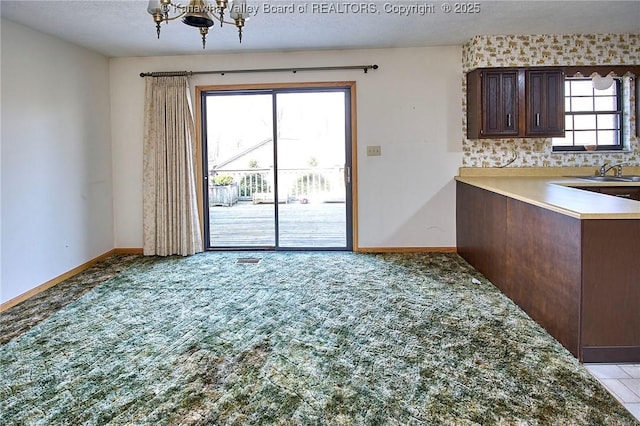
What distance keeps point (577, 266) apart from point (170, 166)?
450 cm

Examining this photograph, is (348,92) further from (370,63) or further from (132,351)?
(132,351)

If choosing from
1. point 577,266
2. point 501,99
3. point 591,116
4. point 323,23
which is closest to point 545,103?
point 501,99

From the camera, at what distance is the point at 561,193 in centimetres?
356

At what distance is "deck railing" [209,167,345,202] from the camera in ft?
23.2

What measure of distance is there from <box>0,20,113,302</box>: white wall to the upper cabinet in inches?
171

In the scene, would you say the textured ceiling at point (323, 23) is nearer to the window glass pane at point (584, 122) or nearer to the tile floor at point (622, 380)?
the window glass pane at point (584, 122)

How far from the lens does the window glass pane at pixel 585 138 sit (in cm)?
549

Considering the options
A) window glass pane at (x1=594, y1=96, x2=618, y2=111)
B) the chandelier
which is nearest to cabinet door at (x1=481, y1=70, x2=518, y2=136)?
window glass pane at (x1=594, y1=96, x2=618, y2=111)

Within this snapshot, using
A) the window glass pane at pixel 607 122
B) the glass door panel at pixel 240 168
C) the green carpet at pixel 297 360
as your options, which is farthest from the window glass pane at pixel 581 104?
the glass door panel at pixel 240 168

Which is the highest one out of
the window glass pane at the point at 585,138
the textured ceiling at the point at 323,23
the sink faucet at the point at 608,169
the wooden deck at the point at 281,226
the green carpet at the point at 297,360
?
the textured ceiling at the point at 323,23

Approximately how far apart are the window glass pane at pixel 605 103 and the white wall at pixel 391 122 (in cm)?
160

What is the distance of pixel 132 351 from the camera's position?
2.95 m

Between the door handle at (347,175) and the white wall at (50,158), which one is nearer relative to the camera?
the white wall at (50,158)

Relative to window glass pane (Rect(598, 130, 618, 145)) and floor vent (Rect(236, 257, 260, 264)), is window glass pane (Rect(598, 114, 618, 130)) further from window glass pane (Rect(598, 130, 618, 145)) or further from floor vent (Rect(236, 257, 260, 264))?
floor vent (Rect(236, 257, 260, 264))
